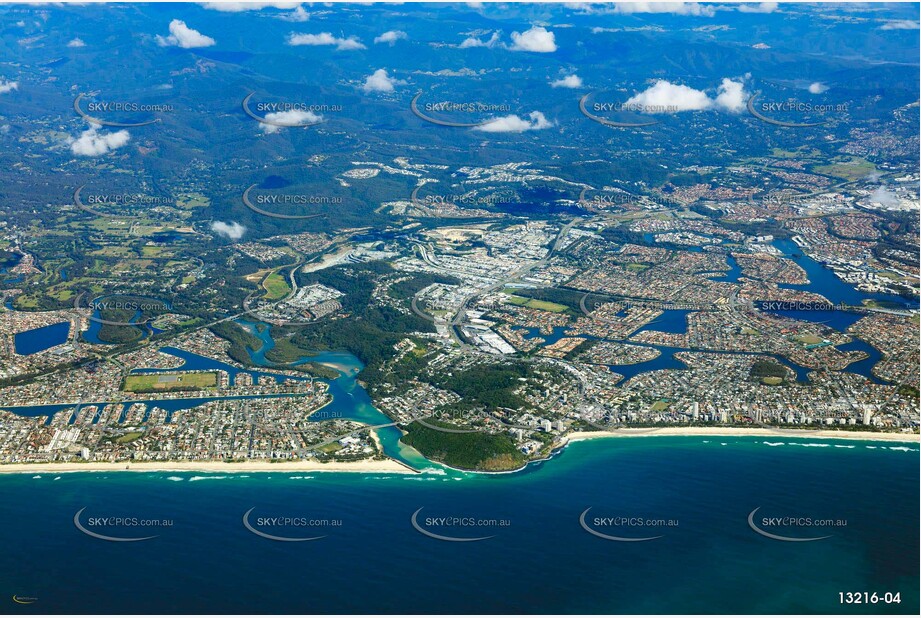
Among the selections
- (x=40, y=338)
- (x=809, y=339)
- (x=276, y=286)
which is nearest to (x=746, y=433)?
(x=809, y=339)

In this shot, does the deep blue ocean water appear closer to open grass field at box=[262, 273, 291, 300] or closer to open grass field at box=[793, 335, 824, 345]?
open grass field at box=[262, 273, 291, 300]

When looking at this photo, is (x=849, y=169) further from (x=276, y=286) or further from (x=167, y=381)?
(x=167, y=381)

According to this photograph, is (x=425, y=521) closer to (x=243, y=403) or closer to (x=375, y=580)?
(x=375, y=580)

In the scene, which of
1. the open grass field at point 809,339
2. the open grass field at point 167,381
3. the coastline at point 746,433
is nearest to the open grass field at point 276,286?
the open grass field at point 167,381

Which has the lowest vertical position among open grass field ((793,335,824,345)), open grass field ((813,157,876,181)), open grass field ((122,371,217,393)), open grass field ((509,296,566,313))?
open grass field ((813,157,876,181))

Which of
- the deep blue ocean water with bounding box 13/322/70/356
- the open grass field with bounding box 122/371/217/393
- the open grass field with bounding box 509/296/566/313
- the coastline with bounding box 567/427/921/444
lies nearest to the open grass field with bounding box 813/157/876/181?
the open grass field with bounding box 509/296/566/313

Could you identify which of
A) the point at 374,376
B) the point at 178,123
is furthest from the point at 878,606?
the point at 178,123
